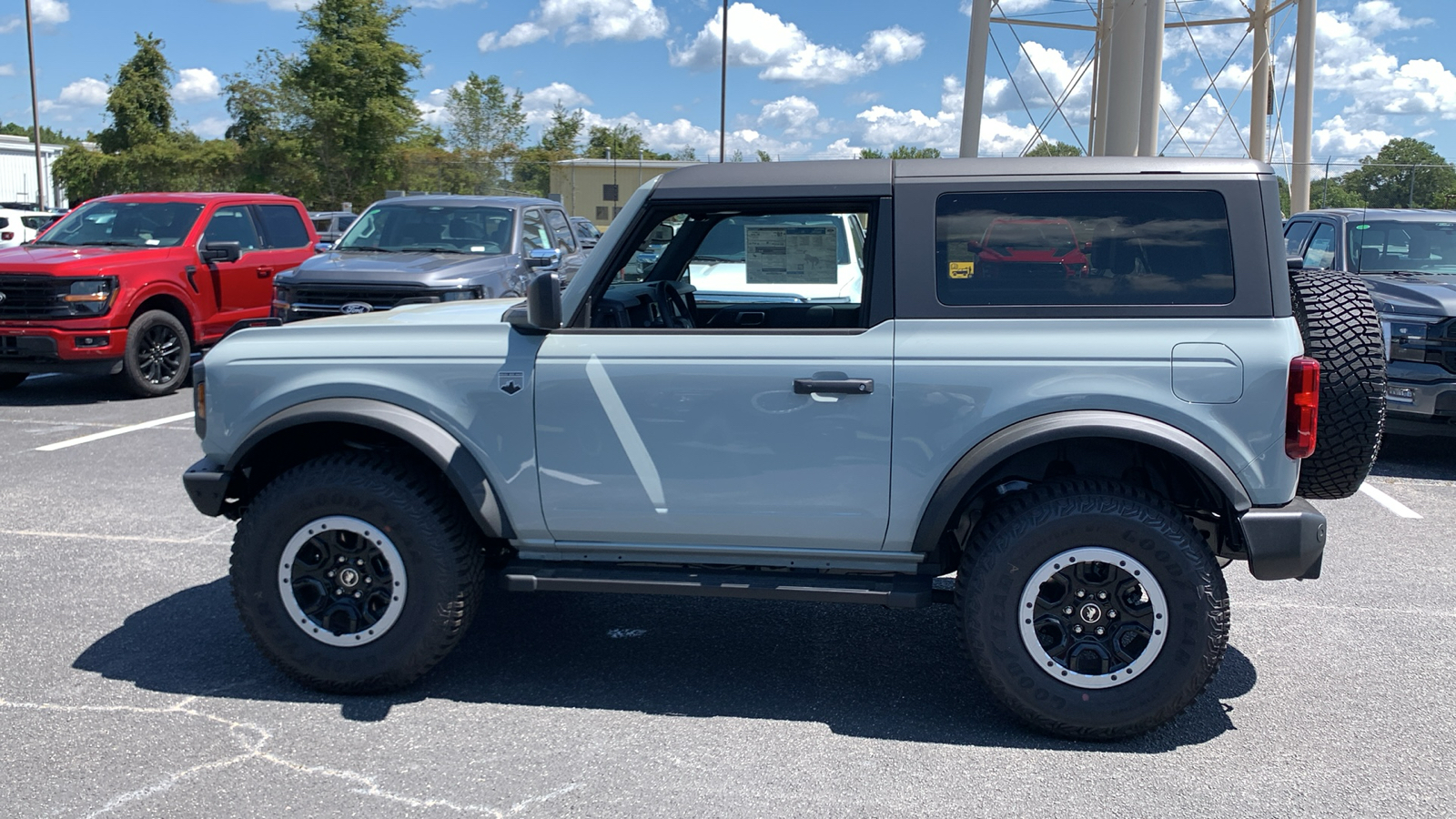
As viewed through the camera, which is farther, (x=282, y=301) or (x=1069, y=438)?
(x=282, y=301)

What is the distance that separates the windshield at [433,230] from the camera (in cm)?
1091

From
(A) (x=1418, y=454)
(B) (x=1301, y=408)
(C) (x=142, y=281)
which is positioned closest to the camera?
(B) (x=1301, y=408)

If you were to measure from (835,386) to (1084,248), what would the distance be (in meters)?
0.94

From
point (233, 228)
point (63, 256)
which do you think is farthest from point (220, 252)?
point (63, 256)

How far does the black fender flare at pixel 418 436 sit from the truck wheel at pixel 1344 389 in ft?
9.43

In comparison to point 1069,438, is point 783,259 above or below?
above

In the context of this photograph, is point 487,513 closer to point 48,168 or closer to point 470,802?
point 470,802

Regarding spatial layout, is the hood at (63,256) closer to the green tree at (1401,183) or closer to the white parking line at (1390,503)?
the white parking line at (1390,503)

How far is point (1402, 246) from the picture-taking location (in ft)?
31.4

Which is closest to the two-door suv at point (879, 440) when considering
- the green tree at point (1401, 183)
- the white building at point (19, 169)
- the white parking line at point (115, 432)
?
the white parking line at point (115, 432)

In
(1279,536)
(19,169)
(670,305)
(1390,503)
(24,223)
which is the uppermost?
(19,169)

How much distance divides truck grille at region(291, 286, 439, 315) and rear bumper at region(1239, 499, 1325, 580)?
290 inches

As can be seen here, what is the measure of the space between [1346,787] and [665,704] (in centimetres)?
222

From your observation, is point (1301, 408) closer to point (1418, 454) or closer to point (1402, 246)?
point (1418, 454)
